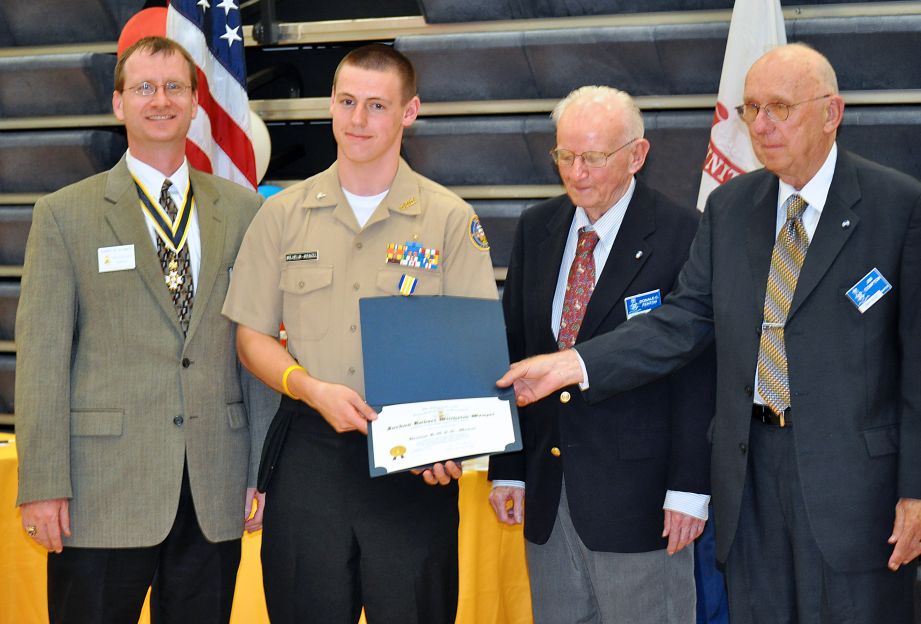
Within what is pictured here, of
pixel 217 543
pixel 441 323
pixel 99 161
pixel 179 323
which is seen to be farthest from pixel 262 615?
pixel 99 161

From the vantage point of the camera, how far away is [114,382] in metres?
2.48

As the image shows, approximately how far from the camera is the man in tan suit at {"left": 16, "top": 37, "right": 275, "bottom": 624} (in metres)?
2.44

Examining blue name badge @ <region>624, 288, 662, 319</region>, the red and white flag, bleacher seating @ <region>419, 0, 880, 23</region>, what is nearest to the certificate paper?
blue name badge @ <region>624, 288, 662, 319</region>

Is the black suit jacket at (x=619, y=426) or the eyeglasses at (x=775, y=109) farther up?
the eyeglasses at (x=775, y=109)

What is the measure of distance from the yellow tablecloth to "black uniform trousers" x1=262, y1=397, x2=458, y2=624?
0.79 meters

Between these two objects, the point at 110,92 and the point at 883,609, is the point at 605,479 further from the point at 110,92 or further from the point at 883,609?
the point at 110,92

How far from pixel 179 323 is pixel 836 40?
3.32m

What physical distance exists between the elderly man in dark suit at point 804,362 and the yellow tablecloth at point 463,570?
832 millimetres

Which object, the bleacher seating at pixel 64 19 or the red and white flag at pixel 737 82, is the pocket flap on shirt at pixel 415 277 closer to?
the red and white flag at pixel 737 82

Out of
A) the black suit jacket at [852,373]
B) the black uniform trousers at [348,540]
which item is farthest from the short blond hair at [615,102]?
the black uniform trousers at [348,540]

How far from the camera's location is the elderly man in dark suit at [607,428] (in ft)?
8.20

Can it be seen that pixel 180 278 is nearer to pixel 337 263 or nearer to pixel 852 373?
pixel 337 263

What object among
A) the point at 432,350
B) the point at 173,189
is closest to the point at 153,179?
the point at 173,189

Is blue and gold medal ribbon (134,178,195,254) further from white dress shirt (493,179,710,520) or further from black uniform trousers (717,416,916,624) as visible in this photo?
black uniform trousers (717,416,916,624)
